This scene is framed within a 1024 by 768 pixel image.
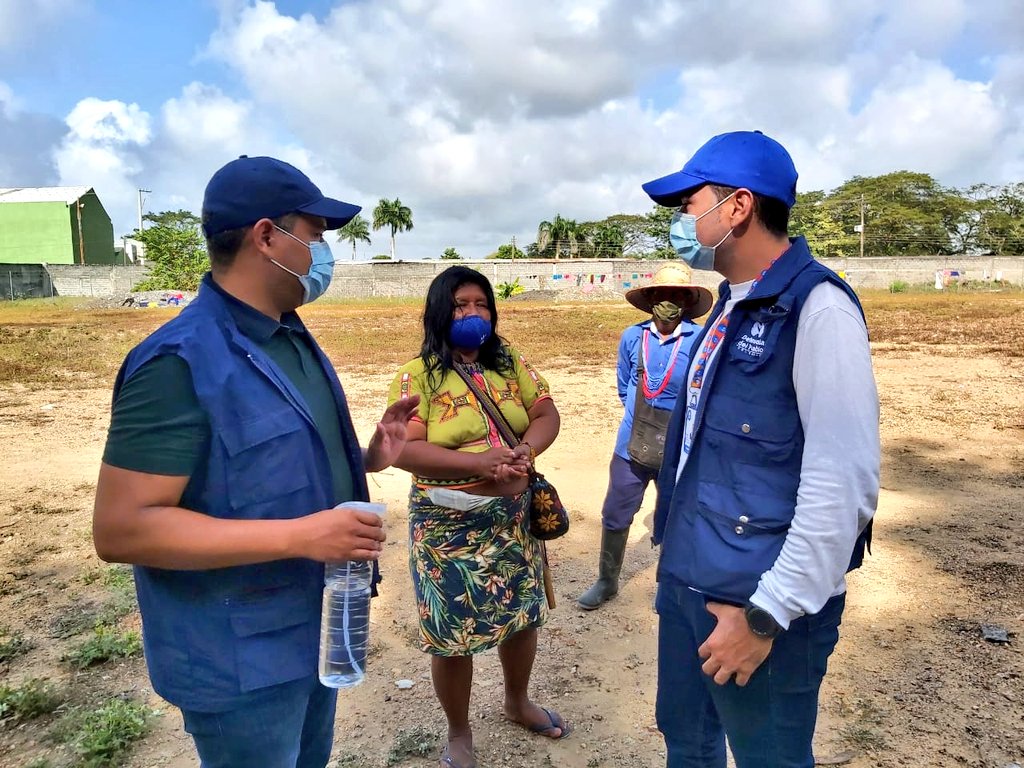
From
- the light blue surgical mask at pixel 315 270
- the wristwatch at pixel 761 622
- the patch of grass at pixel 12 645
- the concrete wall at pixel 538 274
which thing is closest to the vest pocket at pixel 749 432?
the wristwatch at pixel 761 622

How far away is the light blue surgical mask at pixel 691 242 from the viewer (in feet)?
6.16

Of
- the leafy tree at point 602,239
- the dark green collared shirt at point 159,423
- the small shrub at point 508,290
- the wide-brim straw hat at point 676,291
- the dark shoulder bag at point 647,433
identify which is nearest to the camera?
the dark green collared shirt at point 159,423

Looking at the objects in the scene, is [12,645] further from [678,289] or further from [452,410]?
[678,289]

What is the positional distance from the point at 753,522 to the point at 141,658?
3359mm

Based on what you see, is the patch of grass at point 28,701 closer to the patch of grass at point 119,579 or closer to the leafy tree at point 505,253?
the patch of grass at point 119,579

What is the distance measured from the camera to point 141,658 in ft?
12.0

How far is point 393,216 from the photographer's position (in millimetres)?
62125

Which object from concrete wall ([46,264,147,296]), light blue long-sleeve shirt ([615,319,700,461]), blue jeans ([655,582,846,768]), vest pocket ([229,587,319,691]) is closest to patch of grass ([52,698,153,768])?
vest pocket ([229,587,319,691])

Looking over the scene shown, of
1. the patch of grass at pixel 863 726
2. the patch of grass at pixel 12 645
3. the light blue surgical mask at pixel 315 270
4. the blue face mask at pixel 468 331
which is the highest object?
the light blue surgical mask at pixel 315 270

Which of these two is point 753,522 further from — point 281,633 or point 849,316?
point 281,633

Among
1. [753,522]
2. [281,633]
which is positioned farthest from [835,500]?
[281,633]

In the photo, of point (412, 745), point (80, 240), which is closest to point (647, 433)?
point (412, 745)

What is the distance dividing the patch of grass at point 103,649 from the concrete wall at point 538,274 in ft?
124

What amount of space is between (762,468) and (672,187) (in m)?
0.77
